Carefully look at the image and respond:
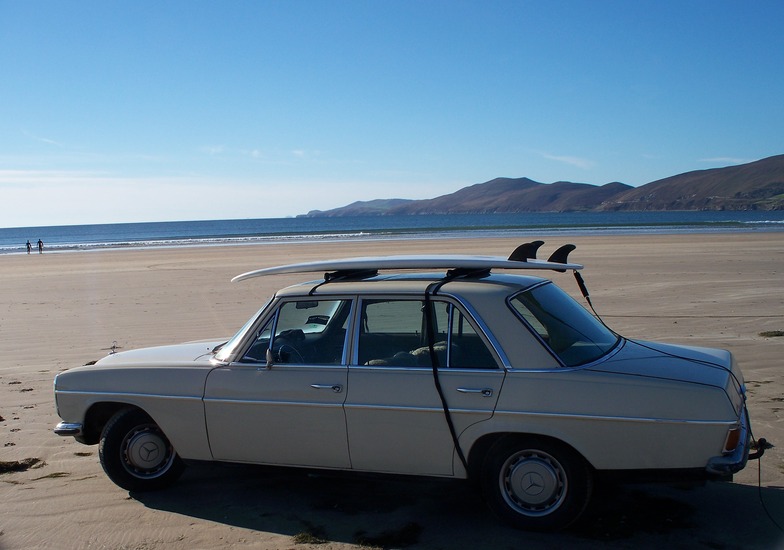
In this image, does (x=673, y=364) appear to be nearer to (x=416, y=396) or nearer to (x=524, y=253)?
(x=524, y=253)

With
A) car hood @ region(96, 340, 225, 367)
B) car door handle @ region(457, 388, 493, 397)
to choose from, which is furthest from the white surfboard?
car door handle @ region(457, 388, 493, 397)

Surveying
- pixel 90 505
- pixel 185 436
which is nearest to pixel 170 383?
pixel 185 436

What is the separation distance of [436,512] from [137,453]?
2158mm

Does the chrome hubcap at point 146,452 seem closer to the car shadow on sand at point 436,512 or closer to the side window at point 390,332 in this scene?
the car shadow on sand at point 436,512

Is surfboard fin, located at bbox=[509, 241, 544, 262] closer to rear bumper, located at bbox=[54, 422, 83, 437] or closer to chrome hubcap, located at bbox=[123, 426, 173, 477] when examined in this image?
chrome hubcap, located at bbox=[123, 426, 173, 477]

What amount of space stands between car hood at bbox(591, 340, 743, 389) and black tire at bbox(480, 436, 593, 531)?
0.57 meters

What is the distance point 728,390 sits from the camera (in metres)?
4.04

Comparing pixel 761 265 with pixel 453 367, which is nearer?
pixel 453 367

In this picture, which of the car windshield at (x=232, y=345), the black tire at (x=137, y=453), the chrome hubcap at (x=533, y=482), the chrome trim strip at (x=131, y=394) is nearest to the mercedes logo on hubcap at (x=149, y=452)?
the black tire at (x=137, y=453)

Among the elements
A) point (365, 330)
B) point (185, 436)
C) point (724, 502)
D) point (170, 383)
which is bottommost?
point (724, 502)

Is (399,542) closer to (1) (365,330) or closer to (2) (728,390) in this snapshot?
(1) (365,330)

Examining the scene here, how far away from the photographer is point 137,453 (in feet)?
16.9

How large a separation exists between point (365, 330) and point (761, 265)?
64.8ft

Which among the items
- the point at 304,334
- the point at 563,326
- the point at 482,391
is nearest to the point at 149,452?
the point at 304,334
